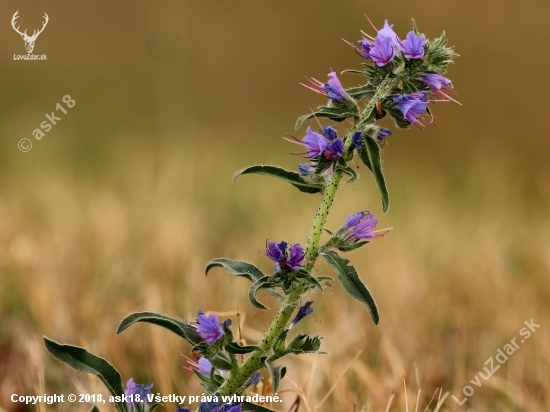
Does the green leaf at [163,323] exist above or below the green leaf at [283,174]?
below

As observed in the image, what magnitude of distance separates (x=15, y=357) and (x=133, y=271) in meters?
0.91

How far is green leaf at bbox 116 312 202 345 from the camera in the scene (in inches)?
64.4

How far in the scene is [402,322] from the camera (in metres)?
3.28

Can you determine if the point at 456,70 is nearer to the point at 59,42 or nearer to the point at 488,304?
the point at 59,42

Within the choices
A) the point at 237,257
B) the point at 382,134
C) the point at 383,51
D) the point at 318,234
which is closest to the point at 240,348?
the point at 318,234

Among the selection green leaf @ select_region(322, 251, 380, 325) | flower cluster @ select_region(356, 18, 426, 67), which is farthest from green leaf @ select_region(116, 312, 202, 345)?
flower cluster @ select_region(356, 18, 426, 67)

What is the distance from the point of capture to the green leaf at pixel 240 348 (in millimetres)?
1614

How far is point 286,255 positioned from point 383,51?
504 mm

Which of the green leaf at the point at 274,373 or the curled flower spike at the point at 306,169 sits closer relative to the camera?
the green leaf at the point at 274,373

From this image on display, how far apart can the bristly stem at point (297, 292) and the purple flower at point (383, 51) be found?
0.18 ft

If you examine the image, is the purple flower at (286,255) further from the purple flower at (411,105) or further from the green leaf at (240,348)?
the purple flower at (411,105)

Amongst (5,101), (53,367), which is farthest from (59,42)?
(53,367)

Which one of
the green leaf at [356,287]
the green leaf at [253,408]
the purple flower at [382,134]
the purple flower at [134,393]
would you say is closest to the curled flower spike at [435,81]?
the purple flower at [382,134]

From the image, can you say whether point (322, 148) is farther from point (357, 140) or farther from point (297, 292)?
point (297, 292)
